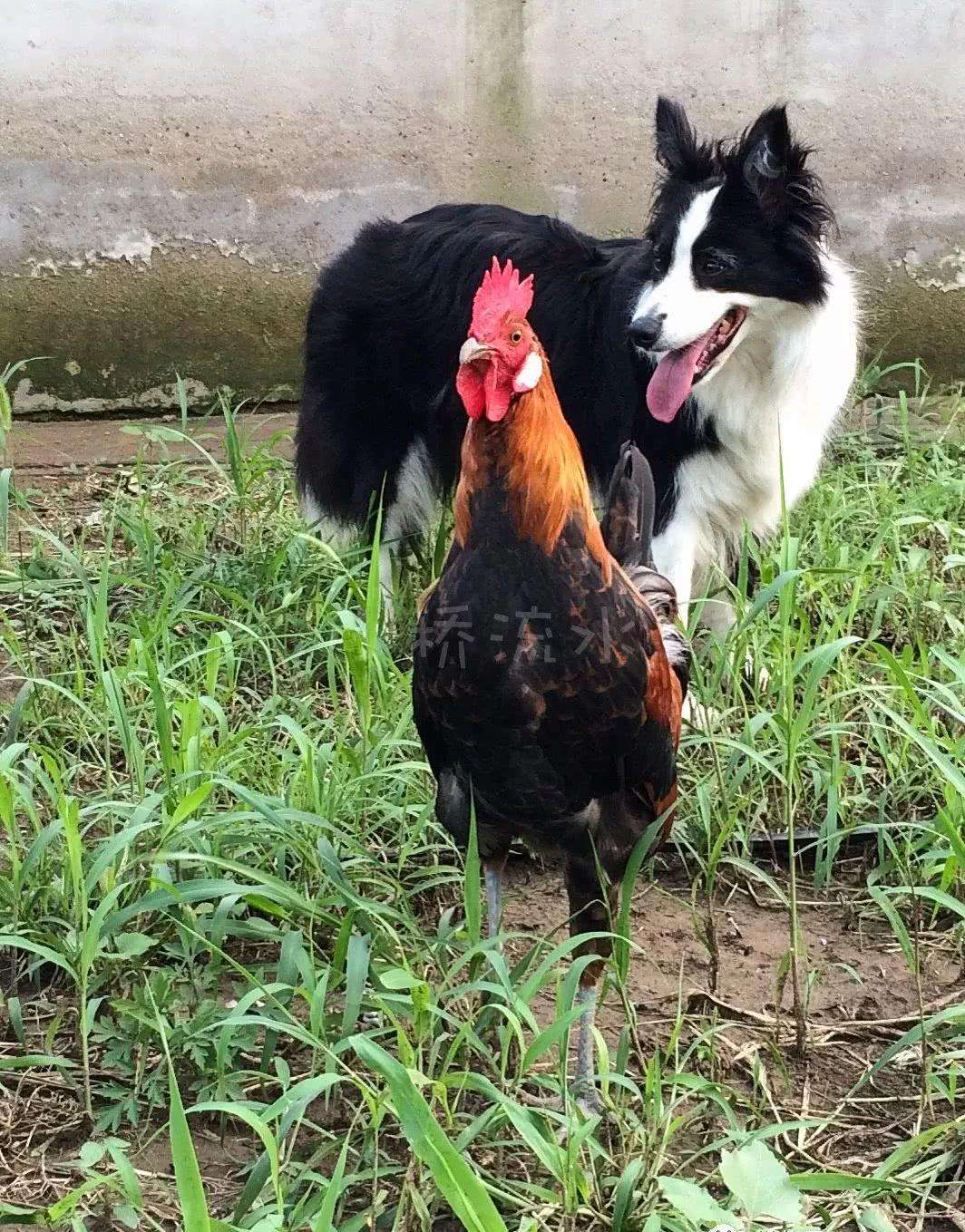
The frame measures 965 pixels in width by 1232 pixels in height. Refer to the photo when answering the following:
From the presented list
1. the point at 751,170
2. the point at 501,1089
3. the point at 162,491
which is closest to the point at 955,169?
the point at 751,170

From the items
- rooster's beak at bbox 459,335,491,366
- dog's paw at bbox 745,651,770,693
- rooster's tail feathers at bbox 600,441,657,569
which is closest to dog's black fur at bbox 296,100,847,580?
dog's paw at bbox 745,651,770,693

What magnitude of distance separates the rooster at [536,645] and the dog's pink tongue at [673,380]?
3.51 feet

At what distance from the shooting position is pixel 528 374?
199cm

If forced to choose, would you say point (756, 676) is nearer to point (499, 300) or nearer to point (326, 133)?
point (499, 300)

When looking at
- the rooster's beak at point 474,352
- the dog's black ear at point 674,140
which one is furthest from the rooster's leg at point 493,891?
the dog's black ear at point 674,140

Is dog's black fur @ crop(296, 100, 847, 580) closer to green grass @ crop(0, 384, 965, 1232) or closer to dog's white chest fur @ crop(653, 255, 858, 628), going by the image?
dog's white chest fur @ crop(653, 255, 858, 628)

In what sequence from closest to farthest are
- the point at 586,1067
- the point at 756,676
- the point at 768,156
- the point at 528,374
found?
the point at 528,374, the point at 586,1067, the point at 768,156, the point at 756,676

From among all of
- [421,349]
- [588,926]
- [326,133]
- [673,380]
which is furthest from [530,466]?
[326,133]

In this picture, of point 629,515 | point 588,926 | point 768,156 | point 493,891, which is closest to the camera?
point 588,926

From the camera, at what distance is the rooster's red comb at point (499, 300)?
198 centimetres

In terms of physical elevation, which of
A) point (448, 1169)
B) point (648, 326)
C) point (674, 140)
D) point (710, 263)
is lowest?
point (448, 1169)

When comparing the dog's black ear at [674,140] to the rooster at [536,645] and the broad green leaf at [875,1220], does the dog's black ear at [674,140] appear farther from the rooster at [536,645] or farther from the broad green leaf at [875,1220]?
the broad green leaf at [875,1220]

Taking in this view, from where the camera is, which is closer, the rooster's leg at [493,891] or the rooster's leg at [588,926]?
the rooster's leg at [588,926]

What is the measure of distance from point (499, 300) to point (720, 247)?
1219 millimetres
